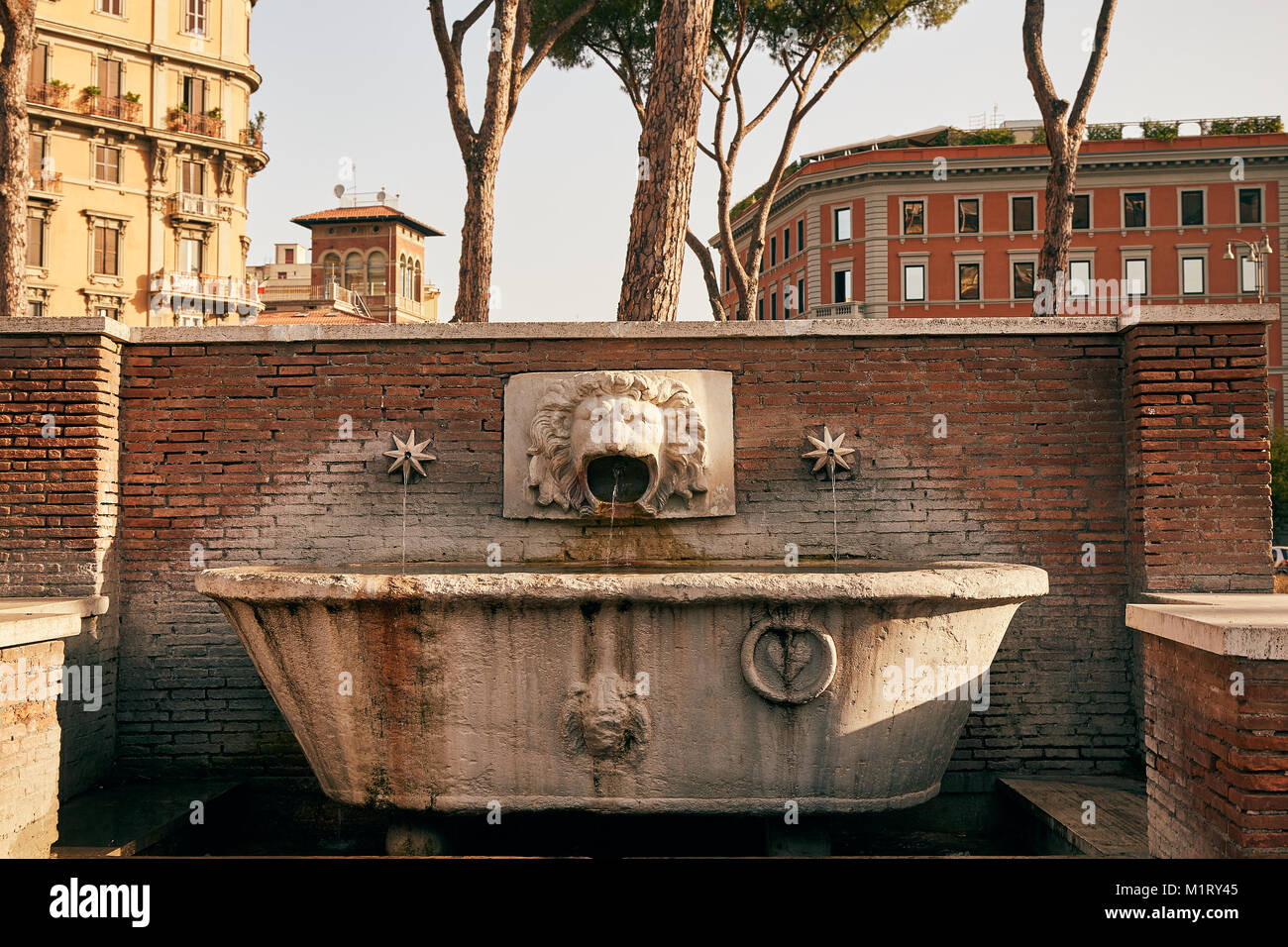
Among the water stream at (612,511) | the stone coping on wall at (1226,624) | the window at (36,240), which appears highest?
the window at (36,240)

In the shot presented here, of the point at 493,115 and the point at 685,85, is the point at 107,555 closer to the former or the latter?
the point at 685,85

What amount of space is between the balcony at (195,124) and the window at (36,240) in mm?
4816

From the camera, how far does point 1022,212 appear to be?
2978 centimetres

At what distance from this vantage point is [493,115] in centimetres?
970

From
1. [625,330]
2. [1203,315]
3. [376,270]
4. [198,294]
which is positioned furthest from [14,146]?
[376,270]

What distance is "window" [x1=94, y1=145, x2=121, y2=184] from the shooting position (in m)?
29.4

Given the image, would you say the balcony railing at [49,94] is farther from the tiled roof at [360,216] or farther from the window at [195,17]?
the tiled roof at [360,216]

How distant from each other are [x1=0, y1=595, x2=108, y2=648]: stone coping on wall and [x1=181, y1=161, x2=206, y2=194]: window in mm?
29424

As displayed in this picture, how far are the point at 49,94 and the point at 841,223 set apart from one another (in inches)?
878

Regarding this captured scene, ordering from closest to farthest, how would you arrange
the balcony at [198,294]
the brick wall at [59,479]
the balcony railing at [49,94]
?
the brick wall at [59,479] < the balcony railing at [49,94] < the balcony at [198,294]

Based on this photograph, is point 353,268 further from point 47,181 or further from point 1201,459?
point 1201,459

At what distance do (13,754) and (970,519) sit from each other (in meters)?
4.44

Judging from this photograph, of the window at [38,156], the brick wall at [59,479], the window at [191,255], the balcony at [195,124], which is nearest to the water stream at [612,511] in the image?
the brick wall at [59,479]

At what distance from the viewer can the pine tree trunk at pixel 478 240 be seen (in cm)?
973
